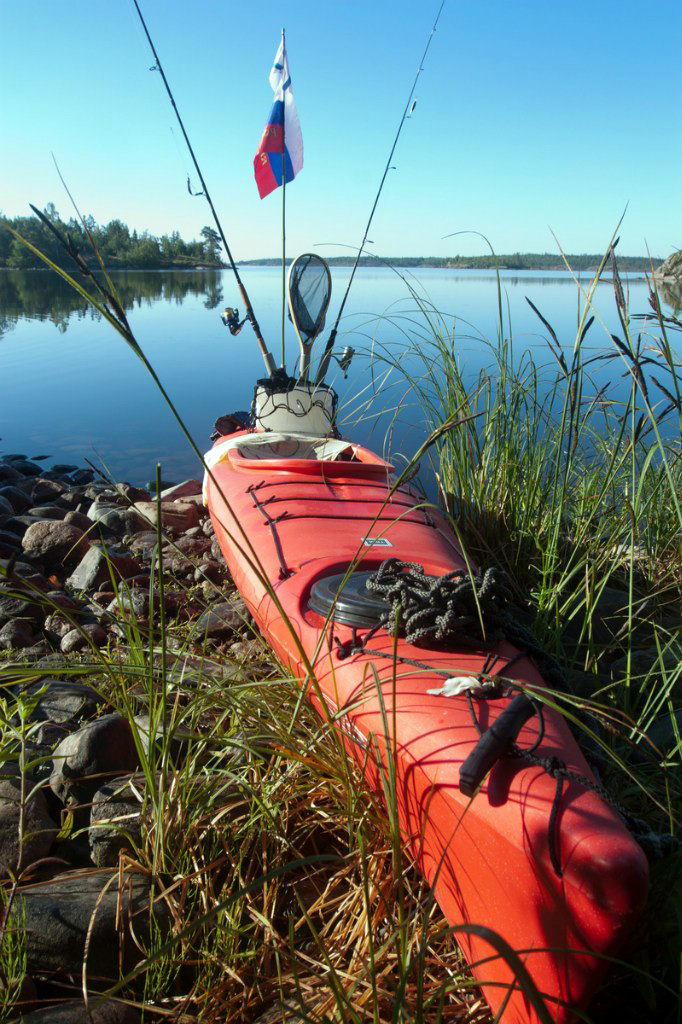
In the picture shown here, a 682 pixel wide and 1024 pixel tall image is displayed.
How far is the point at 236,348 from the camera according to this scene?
55.3 feet

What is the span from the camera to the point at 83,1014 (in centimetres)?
150

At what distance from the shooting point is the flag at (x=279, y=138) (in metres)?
4.86

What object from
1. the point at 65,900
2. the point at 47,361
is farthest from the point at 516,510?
the point at 47,361

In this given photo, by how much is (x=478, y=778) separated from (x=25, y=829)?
125 cm

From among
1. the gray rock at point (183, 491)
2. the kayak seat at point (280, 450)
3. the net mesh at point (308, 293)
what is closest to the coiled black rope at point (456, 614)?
the kayak seat at point (280, 450)

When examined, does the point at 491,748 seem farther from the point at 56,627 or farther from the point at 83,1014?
the point at 56,627

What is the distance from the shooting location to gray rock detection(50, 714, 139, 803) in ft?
6.97

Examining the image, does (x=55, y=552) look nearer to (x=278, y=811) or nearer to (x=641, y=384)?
(x=278, y=811)

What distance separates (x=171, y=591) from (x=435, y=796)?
2470 mm

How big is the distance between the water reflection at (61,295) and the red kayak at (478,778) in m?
17.6

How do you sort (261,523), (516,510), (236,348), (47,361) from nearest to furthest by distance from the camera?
(261,523) < (516,510) < (47,361) < (236,348)

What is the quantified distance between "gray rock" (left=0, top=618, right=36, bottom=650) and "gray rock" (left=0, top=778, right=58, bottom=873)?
1.34 m

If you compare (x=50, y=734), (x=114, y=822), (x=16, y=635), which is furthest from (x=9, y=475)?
(x=114, y=822)

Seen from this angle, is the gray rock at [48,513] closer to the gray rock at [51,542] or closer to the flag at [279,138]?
the gray rock at [51,542]
